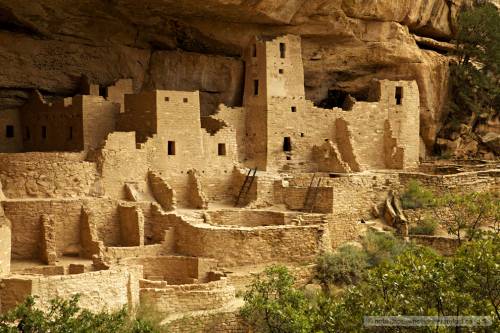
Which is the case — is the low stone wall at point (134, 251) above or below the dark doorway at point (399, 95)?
below

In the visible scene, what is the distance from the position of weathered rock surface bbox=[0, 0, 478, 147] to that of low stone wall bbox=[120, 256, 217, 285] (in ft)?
25.3

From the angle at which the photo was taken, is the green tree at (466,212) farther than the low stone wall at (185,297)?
Yes

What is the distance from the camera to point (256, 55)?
92.0ft

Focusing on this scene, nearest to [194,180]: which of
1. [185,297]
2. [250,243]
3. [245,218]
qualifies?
[245,218]

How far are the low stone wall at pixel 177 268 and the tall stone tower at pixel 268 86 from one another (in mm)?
6827

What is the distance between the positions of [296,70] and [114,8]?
627 centimetres

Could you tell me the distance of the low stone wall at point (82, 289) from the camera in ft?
54.8

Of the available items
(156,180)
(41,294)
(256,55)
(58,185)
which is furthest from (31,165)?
(256,55)

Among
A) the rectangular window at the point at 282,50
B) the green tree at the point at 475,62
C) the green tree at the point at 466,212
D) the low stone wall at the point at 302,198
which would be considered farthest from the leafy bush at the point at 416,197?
the green tree at the point at 475,62

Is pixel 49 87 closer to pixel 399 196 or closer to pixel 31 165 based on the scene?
pixel 31 165

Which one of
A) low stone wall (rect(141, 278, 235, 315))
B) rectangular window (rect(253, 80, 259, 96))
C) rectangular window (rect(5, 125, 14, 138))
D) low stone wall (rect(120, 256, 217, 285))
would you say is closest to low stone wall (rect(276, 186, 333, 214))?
rectangular window (rect(253, 80, 259, 96))

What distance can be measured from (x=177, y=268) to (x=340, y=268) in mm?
3946

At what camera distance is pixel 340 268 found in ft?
70.7

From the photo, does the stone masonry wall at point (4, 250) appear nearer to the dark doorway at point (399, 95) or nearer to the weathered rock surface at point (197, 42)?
the weathered rock surface at point (197, 42)
